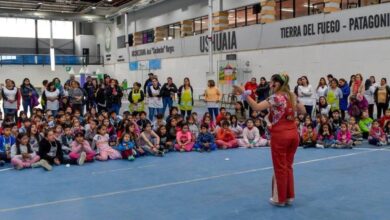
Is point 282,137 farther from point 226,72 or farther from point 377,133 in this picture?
point 226,72

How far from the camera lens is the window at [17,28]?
34688mm

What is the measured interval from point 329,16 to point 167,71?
1302cm

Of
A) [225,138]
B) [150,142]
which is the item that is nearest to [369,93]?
[225,138]

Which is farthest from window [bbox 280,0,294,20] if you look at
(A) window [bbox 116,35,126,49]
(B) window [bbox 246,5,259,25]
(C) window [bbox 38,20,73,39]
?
(C) window [bbox 38,20,73,39]

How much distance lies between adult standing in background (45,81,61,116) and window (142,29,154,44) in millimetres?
17625

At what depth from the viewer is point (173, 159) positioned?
8.32 metres

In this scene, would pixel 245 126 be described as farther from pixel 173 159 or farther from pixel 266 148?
pixel 173 159

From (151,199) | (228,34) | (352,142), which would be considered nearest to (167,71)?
(228,34)

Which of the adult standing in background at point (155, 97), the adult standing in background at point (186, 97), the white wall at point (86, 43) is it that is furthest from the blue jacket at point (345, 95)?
the white wall at point (86, 43)

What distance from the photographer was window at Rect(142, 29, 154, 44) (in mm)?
28569

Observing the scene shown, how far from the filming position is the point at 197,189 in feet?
19.6

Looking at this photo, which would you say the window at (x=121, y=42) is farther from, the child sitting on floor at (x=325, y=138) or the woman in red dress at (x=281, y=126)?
the woman in red dress at (x=281, y=126)

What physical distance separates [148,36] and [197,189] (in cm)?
2409

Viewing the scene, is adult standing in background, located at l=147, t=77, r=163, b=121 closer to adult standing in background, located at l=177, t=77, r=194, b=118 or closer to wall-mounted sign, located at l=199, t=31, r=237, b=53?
adult standing in background, located at l=177, t=77, r=194, b=118
